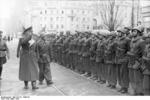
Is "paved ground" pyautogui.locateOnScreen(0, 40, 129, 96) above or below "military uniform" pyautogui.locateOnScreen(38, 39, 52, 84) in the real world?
below

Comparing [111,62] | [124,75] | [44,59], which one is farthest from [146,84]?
[44,59]

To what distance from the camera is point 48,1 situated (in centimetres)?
9275

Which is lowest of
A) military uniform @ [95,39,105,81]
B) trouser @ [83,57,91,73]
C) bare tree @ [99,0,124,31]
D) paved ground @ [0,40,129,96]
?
paved ground @ [0,40,129,96]

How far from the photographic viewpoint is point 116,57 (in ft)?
30.3

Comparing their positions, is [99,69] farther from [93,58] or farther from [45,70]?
[45,70]

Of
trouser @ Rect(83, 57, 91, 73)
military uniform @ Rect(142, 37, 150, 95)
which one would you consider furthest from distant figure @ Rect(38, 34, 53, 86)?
military uniform @ Rect(142, 37, 150, 95)

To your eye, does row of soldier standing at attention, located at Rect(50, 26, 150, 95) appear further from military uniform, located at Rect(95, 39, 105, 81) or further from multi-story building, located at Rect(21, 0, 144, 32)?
multi-story building, located at Rect(21, 0, 144, 32)

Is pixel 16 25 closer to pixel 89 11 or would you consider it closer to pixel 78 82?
pixel 89 11

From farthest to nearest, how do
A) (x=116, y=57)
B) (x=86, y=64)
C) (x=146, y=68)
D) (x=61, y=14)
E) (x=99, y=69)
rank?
(x=61, y=14) < (x=86, y=64) < (x=99, y=69) < (x=116, y=57) < (x=146, y=68)

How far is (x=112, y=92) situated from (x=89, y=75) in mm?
3346

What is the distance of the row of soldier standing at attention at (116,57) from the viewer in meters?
8.02

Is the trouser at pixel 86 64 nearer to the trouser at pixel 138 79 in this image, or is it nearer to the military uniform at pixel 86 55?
the military uniform at pixel 86 55

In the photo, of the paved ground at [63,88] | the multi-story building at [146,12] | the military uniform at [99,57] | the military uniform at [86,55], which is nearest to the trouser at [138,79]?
Result: the paved ground at [63,88]

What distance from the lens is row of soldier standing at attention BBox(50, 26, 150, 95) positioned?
26.3 feet
